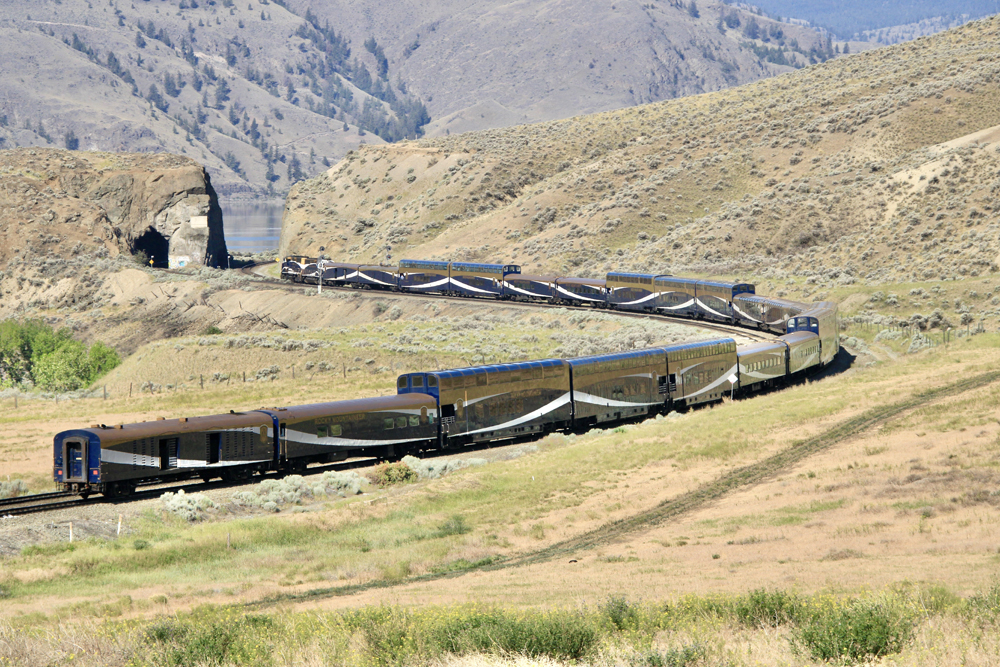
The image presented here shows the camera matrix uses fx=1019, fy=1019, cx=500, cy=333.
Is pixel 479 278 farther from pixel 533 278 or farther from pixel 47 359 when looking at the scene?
pixel 47 359

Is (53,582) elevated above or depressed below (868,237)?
below

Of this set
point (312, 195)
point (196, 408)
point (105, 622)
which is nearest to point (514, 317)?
point (196, 408)

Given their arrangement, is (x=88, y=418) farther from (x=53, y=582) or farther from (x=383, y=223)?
(x=383, y=223)

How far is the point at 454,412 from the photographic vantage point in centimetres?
4184

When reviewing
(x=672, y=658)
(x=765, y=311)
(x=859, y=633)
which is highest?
(x=765, y=311)

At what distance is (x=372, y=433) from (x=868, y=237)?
73406mm

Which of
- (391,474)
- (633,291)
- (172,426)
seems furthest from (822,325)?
(172,426)

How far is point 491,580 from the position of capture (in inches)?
929

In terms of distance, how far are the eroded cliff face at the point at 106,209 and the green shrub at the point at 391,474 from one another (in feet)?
330

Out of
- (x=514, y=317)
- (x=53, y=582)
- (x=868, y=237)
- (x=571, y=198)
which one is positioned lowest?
(x=53, y=582)

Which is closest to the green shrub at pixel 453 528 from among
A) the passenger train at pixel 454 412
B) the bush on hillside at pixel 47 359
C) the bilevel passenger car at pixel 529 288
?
the passenger train at pixel 454 412

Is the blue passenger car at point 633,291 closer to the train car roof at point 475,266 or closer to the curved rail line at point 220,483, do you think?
the curved rail line at point 220,483

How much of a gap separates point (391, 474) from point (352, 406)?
3257mm

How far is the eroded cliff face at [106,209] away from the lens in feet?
420
